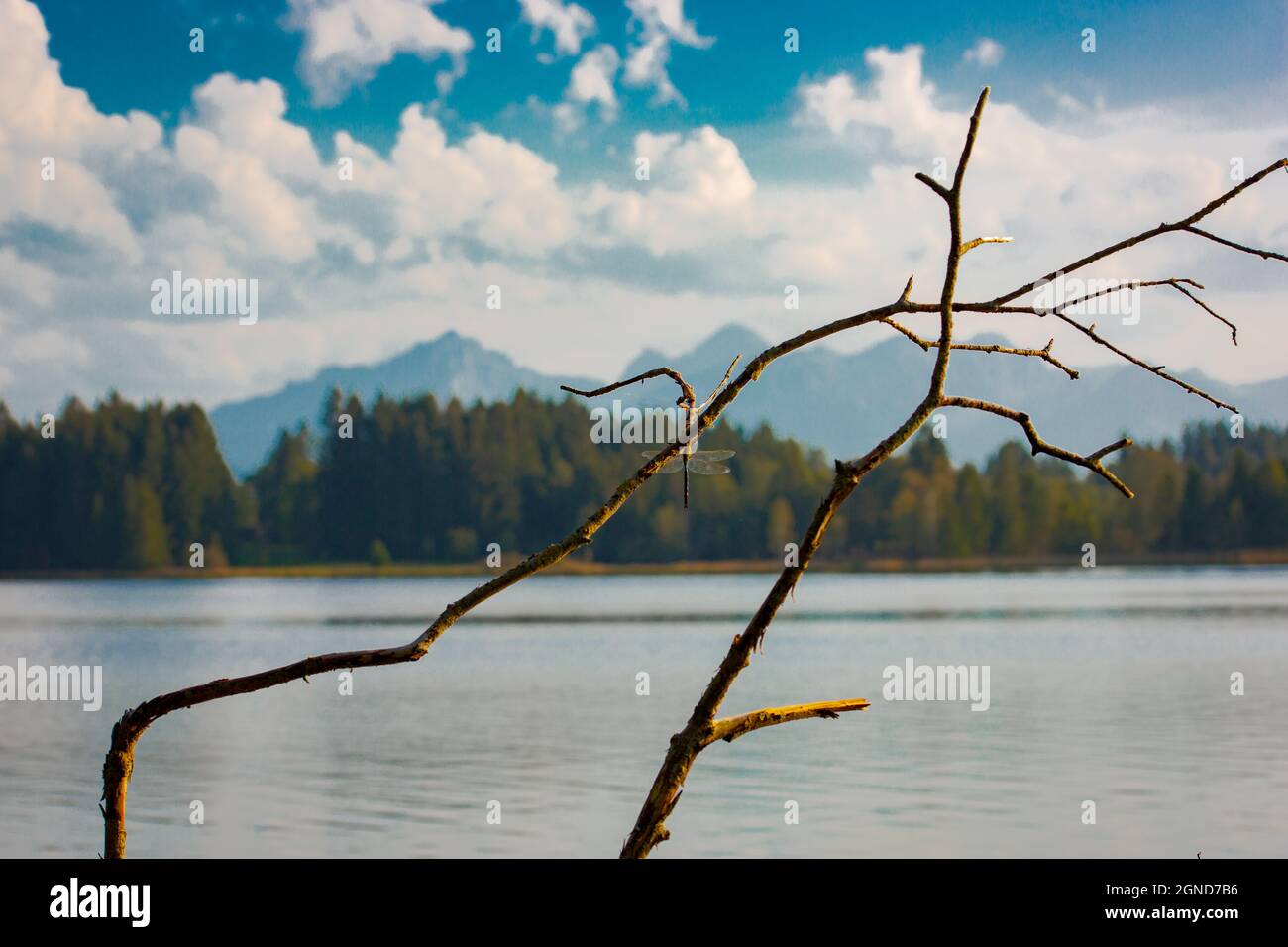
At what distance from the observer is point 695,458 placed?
196 cm

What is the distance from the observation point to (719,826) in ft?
55.2

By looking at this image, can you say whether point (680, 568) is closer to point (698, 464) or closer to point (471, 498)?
point (471, 498)

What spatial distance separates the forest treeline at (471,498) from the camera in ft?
420

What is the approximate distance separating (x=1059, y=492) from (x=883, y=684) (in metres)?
102

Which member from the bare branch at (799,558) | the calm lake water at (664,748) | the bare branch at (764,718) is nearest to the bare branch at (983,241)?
the bare branch at (799,558)

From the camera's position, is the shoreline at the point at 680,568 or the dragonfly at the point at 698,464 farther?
the shoreline at the point at 680,568

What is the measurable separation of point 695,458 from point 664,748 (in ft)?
66.6

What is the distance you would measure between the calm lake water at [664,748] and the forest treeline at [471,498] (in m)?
76.1

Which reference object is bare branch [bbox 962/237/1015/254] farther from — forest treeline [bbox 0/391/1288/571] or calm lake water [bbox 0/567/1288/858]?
forest treeline [bbox 0/391/1288/571]

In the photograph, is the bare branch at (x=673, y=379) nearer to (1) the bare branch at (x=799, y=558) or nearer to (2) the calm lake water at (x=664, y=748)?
(1) the bare branch at (x=799, y=558)

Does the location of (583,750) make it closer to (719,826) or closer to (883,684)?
(719,826)

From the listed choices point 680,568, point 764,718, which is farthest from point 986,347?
point 680,568

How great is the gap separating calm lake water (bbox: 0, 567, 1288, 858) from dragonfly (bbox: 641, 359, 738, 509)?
1396 cm
